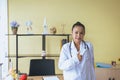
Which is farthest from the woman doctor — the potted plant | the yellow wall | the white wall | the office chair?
the white wall

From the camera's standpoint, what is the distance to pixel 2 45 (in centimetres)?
431

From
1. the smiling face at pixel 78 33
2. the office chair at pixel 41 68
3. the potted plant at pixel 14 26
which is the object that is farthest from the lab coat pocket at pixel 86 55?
the potted plant at pixel 14 26

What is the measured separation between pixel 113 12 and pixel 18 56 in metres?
2.17

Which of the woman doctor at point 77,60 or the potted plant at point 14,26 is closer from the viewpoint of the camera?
the woman doctor at point 77,60

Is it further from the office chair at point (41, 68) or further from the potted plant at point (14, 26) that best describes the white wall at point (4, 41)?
the office chair at point (41, 68)

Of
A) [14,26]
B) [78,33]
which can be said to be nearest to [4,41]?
[14,26]

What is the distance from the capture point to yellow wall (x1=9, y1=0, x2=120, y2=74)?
171 inches

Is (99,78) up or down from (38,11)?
down

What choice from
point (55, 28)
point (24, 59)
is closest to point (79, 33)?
point (55, 28)

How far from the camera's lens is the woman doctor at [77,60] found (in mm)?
2086

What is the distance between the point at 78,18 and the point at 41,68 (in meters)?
1.55

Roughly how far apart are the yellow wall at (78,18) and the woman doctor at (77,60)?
220 centimetres

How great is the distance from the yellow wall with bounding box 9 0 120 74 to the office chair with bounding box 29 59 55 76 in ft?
3.49

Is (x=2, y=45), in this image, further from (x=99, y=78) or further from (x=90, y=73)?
(x=90, y=73)
